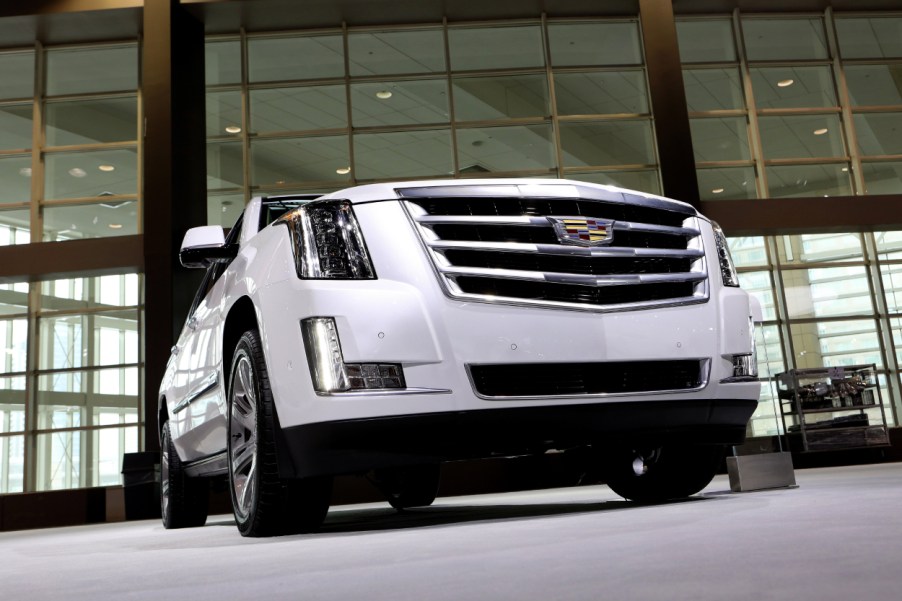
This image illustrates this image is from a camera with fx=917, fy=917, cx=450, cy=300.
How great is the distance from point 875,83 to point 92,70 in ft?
53.0

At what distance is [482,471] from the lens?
12.4 metres

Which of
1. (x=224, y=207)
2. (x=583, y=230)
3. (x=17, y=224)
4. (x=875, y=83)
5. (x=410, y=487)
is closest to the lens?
(x=583, y=230)

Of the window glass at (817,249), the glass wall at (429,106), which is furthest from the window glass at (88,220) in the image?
the window glass at (817,249)

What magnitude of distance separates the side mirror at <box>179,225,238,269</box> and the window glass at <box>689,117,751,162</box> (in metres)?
15.2

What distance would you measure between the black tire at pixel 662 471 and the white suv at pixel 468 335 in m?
0.54

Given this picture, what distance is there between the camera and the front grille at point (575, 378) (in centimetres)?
362

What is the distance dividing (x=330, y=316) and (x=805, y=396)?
39.0ft

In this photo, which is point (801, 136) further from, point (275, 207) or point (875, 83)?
point (275, 207)

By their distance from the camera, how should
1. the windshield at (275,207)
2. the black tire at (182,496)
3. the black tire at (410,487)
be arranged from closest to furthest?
the windshield at (275,207), the black tire at (182,496), the black tire at (410,487)

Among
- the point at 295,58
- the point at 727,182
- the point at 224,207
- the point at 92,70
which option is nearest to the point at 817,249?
the point at 727,182

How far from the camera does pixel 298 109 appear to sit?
18125mm

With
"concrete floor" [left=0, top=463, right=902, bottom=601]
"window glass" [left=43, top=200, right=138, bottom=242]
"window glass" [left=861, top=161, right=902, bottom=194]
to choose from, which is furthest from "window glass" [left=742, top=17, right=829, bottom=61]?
"concrete floor" [left=0, top=463, right=902, bottom=601]

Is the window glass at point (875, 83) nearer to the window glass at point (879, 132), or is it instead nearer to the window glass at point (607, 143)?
the window glass at point (879, 132)

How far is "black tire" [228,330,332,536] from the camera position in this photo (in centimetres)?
367
